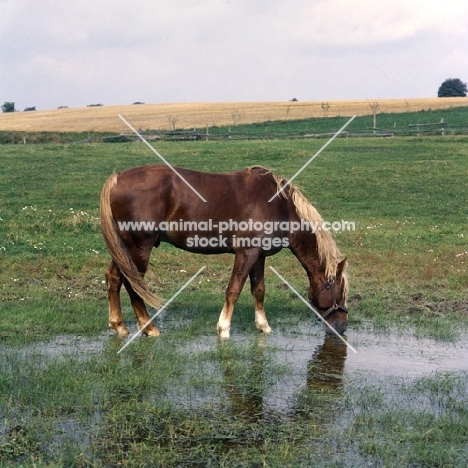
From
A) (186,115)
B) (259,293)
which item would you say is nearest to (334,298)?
(259,293)

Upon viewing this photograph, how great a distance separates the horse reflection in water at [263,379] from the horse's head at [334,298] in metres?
0.29

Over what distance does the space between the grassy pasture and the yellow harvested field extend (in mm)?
36870

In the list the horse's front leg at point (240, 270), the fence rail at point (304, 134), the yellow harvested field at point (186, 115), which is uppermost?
the yellow harvested field at point (186, 115)

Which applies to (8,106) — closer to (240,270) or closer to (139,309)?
(139,309)

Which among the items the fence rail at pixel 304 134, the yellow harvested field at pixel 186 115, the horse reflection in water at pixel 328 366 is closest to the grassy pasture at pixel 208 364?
the horse reflection in water at pixel 328 366

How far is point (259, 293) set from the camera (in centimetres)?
907

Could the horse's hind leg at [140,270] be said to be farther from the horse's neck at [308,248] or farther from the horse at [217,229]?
the horse's neck at [308,248]

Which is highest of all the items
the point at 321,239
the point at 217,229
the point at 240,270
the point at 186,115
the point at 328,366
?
the point at 186,115

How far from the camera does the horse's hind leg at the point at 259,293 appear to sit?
8938 millimetres

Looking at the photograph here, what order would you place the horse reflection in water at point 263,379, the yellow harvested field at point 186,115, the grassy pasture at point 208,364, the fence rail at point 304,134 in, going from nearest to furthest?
the grassy pasture at point 208,364 → the horse reflection in water at point 263,379 → the fence rail at point 304,134 → the yellow harvested field at point 186,115

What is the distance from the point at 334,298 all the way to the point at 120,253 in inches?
99.7

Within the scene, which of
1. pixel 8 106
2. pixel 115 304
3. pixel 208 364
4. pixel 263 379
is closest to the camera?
pixel 263 379

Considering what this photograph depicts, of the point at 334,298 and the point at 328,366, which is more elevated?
the point at 334,298

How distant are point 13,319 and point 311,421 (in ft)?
14.9
